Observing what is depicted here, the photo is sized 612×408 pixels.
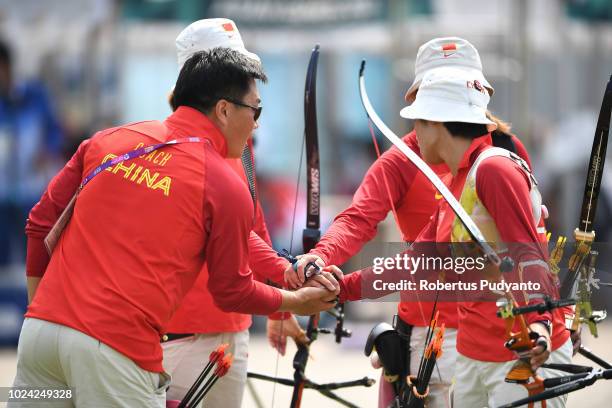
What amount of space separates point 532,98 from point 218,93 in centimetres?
815

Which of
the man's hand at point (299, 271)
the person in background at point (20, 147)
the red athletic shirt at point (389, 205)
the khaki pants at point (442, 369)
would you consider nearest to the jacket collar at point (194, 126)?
the man's hand at point (299, 271)

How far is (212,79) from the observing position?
386 cm

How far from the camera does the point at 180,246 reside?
3572 millimetres

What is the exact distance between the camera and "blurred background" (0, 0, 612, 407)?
9.77 m

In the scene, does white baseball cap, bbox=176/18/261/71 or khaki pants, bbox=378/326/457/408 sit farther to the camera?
white baseball cap, bbox=176/18/261/71

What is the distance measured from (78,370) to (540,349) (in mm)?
1407

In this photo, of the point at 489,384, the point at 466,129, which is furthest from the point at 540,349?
the point at 466,129

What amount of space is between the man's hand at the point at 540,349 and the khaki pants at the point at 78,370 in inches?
46.9

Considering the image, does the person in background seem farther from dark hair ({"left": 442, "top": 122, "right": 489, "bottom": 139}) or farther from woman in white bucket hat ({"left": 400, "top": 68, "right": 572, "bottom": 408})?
dark hair ({"left": 442, "top": 122, "right": 489, "bottom": 139})

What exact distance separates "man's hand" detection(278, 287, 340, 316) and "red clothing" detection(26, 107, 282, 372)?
0.32 meters

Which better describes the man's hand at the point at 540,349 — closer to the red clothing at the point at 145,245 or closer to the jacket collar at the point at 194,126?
the red clothing at the point at 145,245

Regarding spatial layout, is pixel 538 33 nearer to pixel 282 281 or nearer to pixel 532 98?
pixel 532 98

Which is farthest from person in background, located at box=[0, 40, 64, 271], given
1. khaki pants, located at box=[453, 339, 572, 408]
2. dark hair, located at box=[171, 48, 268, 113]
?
khaki pants, located at box=[453, 339, 572, 408]

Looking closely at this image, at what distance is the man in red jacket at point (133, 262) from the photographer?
349 centimetres
